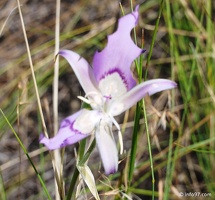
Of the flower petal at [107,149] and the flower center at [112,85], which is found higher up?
the flower center at [112,85]

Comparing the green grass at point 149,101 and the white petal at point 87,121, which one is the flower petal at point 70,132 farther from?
the green grass at point 149,101

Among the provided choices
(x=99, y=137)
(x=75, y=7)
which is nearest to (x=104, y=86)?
(x=99, y=137)

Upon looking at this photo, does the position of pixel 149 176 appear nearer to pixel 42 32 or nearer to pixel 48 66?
pixel 48 66

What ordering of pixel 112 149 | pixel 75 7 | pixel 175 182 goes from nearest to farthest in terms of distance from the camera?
pixel 112 149, pixel 175 182, pixel 75 7

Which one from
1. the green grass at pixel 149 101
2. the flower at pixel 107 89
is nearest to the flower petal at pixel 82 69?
the flower at pixel 107 89

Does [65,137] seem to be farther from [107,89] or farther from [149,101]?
[149,101]

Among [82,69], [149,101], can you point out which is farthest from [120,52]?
[149,101]

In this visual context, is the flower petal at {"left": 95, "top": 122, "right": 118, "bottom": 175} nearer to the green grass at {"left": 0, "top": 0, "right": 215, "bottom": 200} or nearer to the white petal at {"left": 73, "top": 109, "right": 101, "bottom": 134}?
the white petal at {"left": 73, "top": 109, "right": 101, "bottom": 134}
